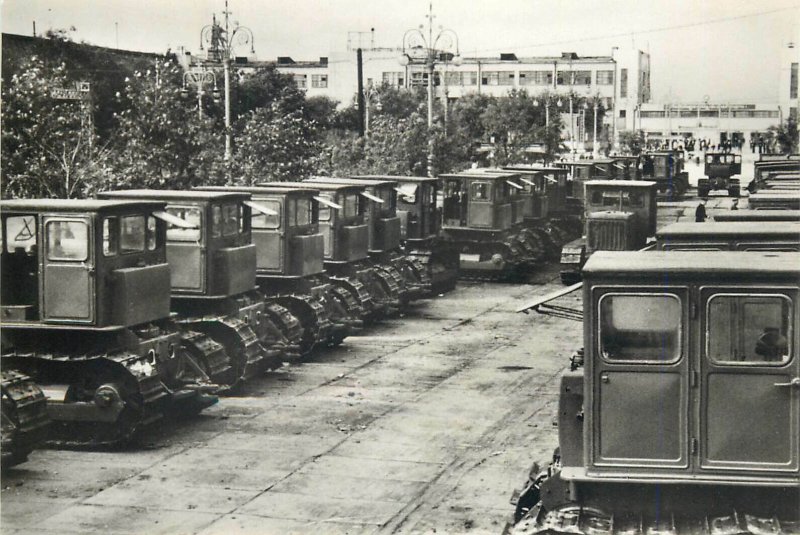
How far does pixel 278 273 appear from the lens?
64.3ft

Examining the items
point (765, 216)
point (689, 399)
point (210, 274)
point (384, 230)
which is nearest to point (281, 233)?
point (210, 274)

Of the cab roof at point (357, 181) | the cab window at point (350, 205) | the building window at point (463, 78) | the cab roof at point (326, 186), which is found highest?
the building window at point (463, 78)

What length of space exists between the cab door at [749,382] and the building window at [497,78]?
100744 mm

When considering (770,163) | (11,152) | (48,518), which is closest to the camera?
(48,518)

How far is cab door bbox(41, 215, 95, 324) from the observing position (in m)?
13.7

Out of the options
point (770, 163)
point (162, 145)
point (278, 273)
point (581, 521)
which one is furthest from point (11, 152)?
point (770, 163)

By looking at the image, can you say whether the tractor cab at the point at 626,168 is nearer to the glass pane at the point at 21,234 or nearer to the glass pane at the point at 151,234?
the glass pane at the point at 151,234

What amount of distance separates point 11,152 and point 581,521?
57.2 ft

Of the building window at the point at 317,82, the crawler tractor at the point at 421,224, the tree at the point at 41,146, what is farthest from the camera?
the building window at the point at 317,82

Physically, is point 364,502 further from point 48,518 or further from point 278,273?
point 278,273

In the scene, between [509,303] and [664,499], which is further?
[509,303]

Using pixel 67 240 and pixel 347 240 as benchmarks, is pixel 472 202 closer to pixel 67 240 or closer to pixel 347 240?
pixel 347 240

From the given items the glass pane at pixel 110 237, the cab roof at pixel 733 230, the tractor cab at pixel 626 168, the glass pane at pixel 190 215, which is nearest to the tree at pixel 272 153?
the glass pane at pixel 190 215

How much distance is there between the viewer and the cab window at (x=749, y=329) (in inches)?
316
